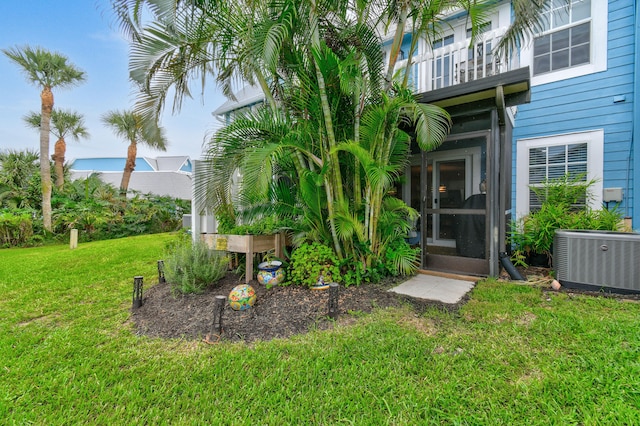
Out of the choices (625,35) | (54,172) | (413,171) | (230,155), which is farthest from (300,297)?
(54,172)

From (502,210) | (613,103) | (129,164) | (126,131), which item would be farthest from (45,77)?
(613,103)

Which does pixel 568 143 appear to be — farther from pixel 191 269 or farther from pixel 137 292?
pixel 137 292

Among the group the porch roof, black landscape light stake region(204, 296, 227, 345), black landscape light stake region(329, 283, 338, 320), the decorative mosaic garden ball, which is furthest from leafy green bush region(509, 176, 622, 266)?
black landscape light stake region(204, 296, 227, 345)

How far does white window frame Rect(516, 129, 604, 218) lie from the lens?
4680 mm

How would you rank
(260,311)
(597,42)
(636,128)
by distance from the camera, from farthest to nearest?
(597,42) → (636,128) → (260,311)

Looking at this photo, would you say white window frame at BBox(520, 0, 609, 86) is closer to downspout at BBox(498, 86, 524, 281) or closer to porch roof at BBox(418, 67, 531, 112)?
porch roof at BBox(418, 67, 531, 112)

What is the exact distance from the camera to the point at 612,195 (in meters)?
4.52

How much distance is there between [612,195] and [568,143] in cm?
109

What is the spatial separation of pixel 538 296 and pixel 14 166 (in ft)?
54.0

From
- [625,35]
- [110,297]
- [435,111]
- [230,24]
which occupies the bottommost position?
[110,297]

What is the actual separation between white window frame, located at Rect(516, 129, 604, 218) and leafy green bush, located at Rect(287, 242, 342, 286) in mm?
4105

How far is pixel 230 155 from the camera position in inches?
141

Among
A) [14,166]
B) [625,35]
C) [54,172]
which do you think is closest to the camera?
[625,35]

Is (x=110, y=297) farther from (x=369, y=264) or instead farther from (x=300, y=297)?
(x=369, y=264)
